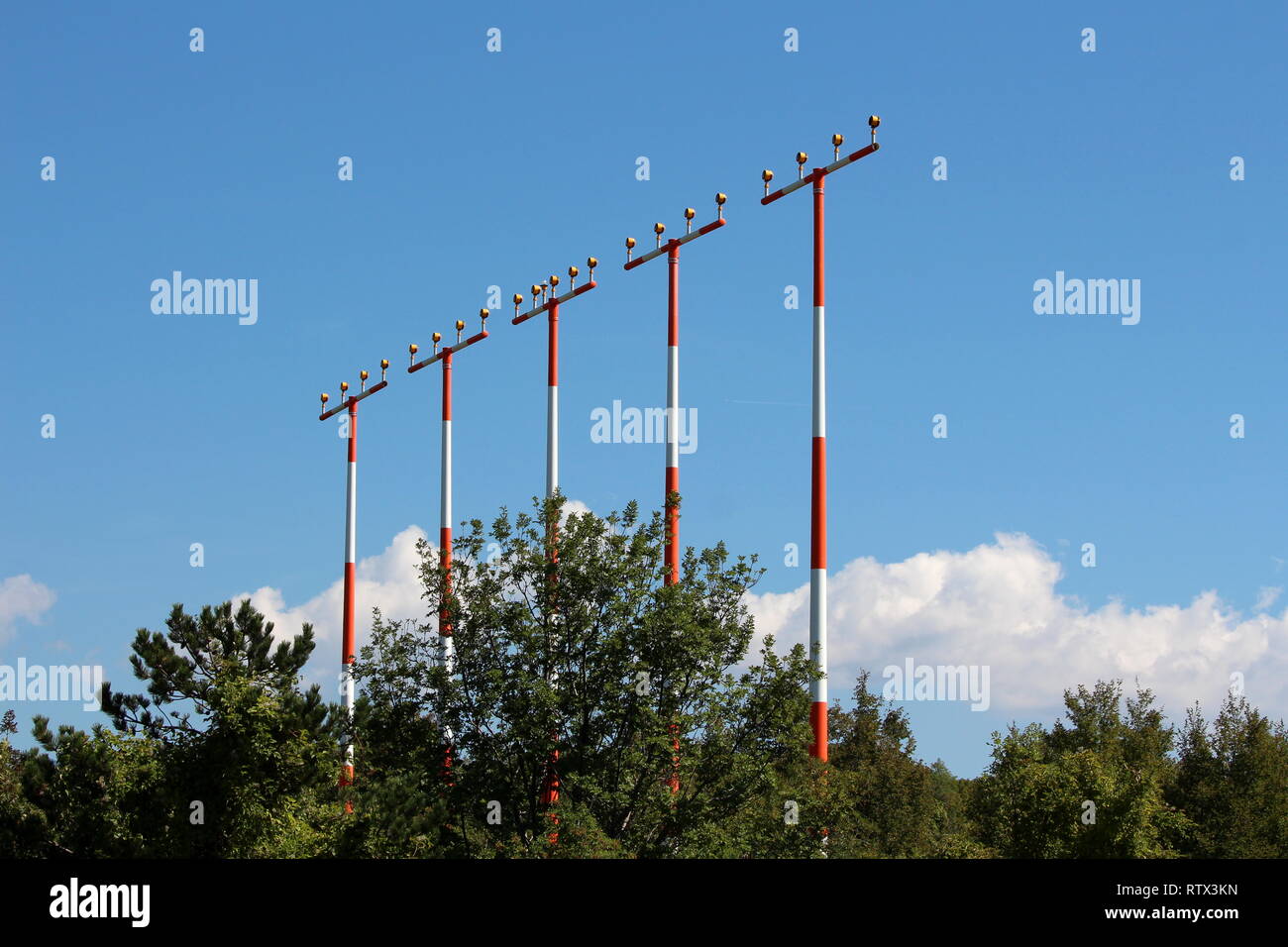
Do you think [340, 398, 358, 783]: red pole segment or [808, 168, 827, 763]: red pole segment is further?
[340, 398, 358, 783]: red pole segment

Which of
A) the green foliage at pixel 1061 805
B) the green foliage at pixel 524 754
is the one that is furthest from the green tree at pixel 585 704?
the green foliage at pixel 1061 805

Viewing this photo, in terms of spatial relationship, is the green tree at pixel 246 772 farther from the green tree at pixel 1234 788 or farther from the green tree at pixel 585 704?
the green tree at pixel 1234 788

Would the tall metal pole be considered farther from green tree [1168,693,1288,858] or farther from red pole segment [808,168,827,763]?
green tree [1168,693,1288,858]

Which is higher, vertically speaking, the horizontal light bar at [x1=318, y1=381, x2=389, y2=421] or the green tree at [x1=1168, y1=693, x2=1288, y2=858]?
the horizontal light bar at [x1=318, y1=381, x2=389, y2=421]

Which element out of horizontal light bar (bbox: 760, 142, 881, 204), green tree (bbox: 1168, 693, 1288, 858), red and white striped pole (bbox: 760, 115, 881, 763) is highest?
horizontal light bar (bbox: 760, 142, 881, 204)

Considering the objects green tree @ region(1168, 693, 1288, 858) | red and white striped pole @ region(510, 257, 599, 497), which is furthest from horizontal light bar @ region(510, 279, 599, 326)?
green tree @ region(1168, 693, 1288, 858)

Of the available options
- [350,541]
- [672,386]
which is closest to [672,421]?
[672,386]

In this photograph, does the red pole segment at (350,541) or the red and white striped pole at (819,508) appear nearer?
the red and white striped pole at (819,508)

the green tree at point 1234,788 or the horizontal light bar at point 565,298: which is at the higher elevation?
the horizontal light bar at point 565,298

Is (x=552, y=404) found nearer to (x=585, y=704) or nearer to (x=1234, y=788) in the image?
(x=585, y=704)

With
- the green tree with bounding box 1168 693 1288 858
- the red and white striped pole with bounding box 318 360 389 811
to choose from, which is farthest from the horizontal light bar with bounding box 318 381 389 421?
the green tree with bounding box 1168 693 1288 858

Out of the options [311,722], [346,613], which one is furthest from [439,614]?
[346,613]
